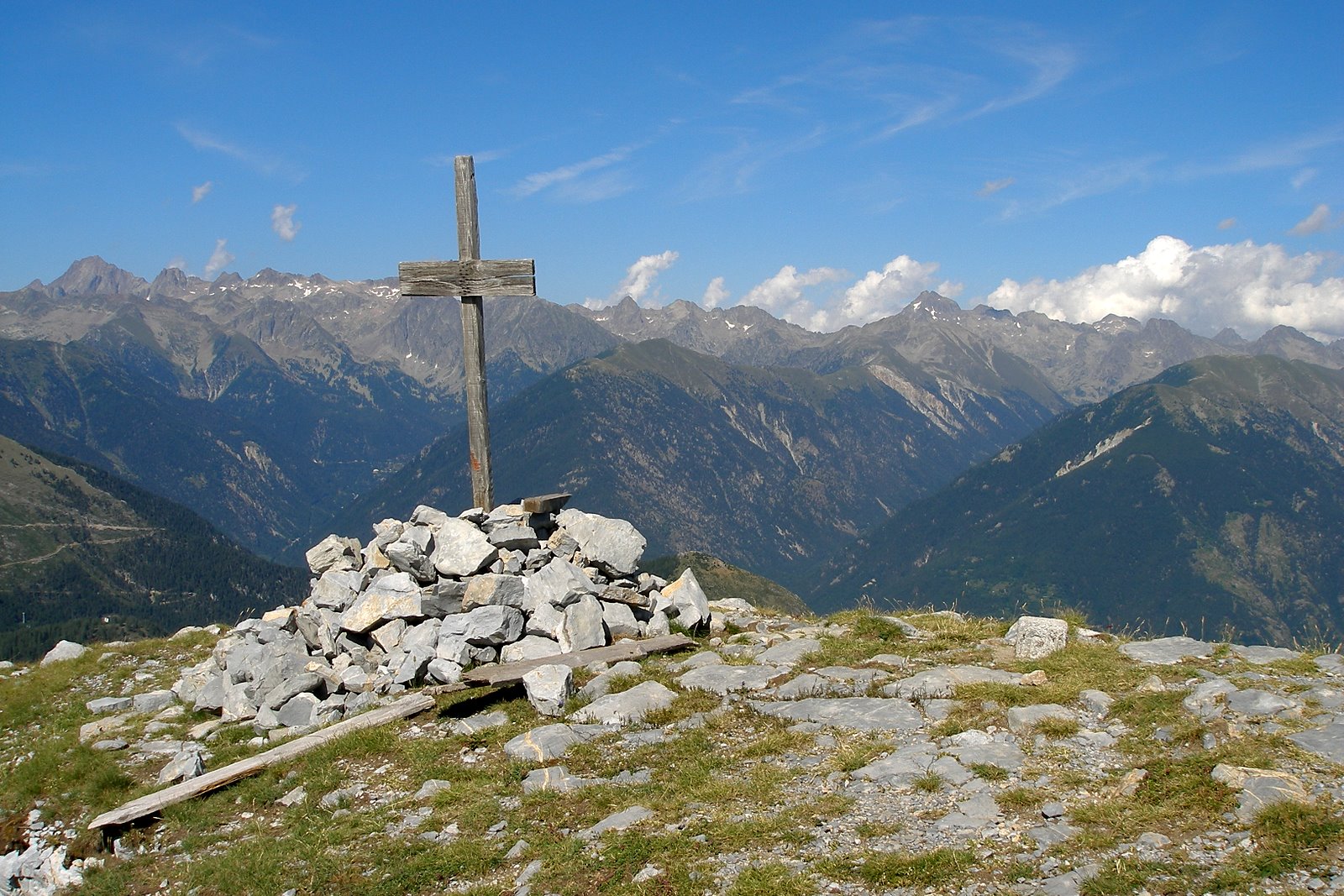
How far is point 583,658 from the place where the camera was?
1636 centimetres

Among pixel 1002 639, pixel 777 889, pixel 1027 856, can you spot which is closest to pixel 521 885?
pixel 777 889

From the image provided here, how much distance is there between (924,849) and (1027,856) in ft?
3.11

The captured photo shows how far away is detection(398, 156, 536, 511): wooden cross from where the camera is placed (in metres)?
20.3

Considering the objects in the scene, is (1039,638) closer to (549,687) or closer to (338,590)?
(549,687)

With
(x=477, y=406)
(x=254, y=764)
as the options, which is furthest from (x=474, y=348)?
(x=254, y=764)

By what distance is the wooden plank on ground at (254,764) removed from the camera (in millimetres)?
11867

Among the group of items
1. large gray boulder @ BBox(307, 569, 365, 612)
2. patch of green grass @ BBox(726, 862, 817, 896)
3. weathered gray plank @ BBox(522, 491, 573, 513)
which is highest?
weathered gray plank @ BBox(522, 491, 573, 513)

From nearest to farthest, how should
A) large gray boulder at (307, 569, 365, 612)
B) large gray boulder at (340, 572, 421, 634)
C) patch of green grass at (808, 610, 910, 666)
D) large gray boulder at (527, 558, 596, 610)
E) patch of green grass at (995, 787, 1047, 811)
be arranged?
patch of green grass at (995, 787, 1047, 811)
patch of green grass at (808, 610, 910, 666)
large gray boulder at (340, 572, 421, 634)
large gray boulder at (527, 558, 596, 610)
large gray boulder at (307, 569, 365, 612)

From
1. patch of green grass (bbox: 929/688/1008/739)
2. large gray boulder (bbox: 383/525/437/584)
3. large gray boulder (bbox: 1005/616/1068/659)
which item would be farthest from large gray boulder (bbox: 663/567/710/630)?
patch of green grass (bbox: 929/688/1008/739)

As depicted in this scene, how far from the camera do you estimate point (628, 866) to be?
9.06m

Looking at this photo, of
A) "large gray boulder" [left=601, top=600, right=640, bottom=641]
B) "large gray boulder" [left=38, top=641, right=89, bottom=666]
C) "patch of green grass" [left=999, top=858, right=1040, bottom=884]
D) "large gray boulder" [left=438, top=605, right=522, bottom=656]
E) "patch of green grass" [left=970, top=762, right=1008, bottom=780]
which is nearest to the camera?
"patch of green grass" [left=999, top=858, right=1040, bottom=884]

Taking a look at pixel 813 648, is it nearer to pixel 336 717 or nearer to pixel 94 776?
pixel 336 717

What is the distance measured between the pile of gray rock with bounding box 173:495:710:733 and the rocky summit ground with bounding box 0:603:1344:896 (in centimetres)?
115

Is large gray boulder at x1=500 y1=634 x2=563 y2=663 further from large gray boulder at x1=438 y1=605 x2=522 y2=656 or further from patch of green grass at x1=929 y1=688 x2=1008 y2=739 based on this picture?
patch of green grass at x1=929 y1=688 x2=1008 y2=739
